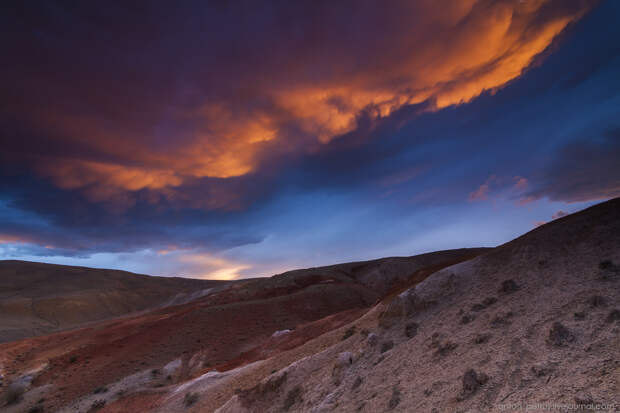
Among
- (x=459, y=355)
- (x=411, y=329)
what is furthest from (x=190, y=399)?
(x=459, y=355)

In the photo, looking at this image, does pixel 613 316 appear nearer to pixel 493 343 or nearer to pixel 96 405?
pixel 493 343

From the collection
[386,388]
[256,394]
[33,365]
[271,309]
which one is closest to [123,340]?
[33,365]

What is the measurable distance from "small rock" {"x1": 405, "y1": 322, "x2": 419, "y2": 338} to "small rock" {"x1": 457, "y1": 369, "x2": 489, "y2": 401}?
4502 mm

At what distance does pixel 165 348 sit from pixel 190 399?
16.5 m

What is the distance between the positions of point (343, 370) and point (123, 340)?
32510mm

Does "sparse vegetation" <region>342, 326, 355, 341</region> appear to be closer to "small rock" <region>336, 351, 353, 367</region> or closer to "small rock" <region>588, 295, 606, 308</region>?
"small rock" <region>336, 351, 353, 367</region>

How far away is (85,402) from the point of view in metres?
20.8

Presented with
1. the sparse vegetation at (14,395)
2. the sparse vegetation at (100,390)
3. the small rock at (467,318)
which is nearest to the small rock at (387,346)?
the small rock at (467,318)

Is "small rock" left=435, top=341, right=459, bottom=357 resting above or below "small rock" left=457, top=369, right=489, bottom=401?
above

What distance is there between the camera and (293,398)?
34.8ft

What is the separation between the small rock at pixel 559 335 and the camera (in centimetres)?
626

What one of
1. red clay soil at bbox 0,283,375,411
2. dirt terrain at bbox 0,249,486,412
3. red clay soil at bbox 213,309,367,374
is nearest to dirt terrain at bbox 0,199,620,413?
red clay soil at bbox 213,309,367,374

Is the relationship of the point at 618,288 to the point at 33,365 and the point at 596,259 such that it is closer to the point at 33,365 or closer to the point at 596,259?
the point at 596,259

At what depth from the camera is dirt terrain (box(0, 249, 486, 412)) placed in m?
22.0
